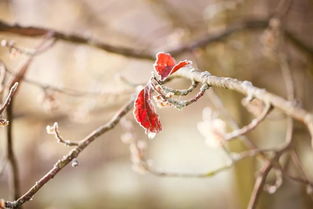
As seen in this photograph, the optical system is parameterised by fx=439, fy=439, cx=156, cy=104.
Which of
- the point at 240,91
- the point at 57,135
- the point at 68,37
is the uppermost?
the point at 68,37

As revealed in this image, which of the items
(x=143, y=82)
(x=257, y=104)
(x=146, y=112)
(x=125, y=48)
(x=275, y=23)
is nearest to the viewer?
(x=146, y=112)

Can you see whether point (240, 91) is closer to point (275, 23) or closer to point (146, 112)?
point (146, 112)

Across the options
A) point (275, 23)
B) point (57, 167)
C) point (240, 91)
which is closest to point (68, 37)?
point (57, 167)

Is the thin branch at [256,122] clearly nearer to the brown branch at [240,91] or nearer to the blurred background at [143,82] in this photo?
the brown branch at [240,91]

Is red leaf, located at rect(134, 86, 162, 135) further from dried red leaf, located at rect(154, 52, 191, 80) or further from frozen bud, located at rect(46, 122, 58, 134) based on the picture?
frozen bud, located at rect(46, 122, 58, 134)

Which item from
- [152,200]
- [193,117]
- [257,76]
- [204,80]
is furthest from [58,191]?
[204,80]

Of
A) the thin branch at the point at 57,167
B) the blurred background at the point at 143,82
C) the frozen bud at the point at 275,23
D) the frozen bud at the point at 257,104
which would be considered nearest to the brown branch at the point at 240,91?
the thin branch at the point at 57,167

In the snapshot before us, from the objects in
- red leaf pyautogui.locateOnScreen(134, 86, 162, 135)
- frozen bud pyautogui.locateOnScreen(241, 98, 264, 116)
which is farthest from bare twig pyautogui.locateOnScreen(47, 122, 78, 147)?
frozen bud pyautogui.locateOnScreen(241, 98, 264, 116)
